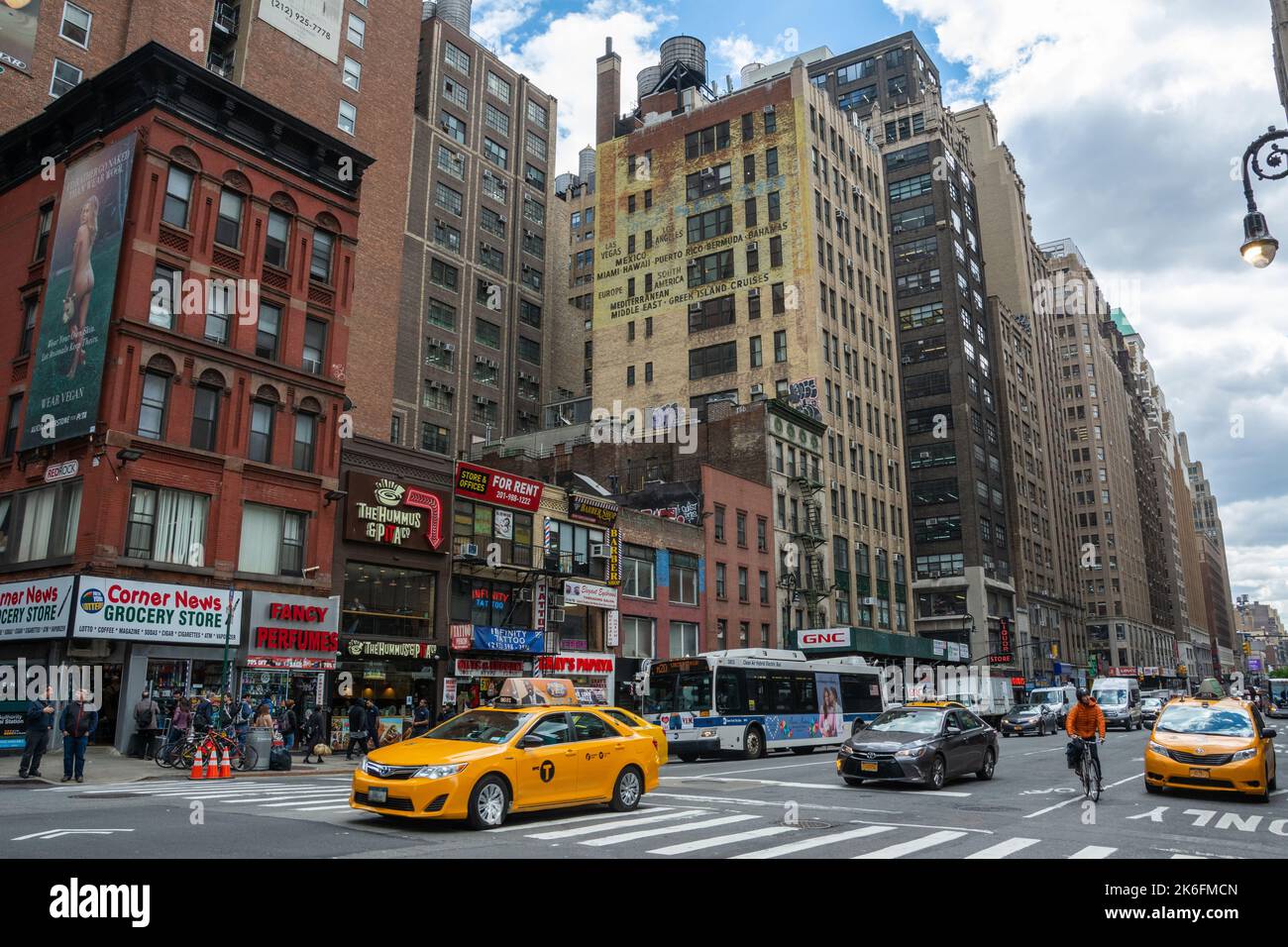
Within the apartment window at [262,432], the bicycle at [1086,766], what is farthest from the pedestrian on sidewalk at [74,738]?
the bicycle at [1086,766]

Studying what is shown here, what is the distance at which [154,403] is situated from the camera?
2788 cm

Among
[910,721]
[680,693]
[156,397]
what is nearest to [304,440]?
[156,397]

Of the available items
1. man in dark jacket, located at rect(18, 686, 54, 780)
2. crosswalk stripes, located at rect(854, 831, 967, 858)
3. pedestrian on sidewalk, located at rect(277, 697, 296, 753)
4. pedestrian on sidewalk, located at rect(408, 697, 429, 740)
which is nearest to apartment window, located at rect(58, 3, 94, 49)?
pedestrian on sidewalk, located at rect(277, 697, 296, 753)

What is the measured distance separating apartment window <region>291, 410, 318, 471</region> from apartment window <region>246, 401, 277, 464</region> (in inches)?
33.9

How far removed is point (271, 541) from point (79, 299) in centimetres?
918

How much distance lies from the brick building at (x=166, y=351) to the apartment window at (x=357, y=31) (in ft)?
80.9

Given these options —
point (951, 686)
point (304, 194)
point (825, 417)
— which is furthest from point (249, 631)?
point (951, 686)

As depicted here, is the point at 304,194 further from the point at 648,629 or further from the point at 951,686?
the point at 951,686

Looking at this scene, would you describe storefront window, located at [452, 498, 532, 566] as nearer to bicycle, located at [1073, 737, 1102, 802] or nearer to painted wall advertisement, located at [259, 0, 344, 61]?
bicycle, located at [1073, 737, 1102, 802]

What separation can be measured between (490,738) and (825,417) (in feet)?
171

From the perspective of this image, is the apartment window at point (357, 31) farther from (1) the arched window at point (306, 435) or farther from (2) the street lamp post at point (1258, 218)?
(2) the street lamp post at point (1258, 218)

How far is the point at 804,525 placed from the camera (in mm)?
57781

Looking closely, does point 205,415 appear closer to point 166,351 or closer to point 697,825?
point 166,351

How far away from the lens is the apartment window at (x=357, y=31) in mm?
54219
